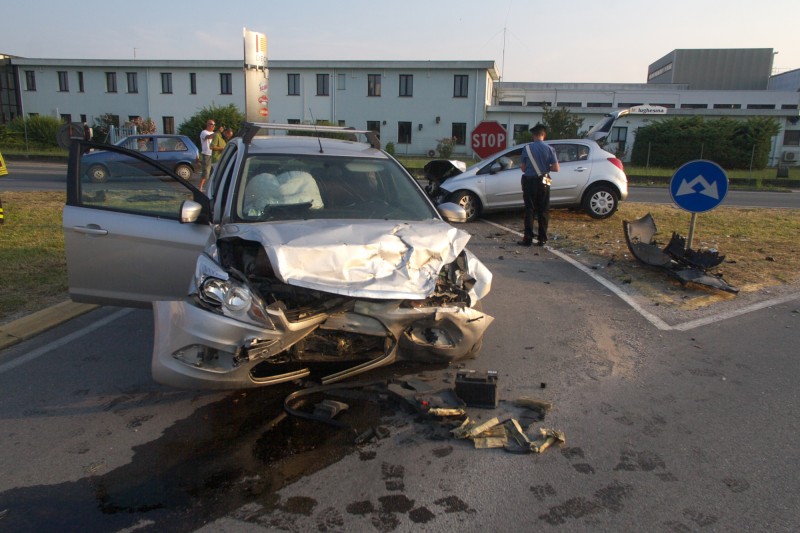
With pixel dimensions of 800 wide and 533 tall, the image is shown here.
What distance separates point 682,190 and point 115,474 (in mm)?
7171

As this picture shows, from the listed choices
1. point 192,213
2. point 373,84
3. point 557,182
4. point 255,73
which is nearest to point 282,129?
point 192,213

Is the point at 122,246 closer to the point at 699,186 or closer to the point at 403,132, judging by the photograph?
the point at 699,186

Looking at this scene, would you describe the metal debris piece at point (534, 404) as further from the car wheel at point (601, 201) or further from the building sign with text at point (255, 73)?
the building sign with text at point (255, 73)

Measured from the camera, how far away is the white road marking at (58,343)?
478cm

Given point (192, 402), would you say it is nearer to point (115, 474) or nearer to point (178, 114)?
point (115, 474)

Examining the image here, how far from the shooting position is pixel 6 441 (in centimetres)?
356

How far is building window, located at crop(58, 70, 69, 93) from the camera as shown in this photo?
4688cm

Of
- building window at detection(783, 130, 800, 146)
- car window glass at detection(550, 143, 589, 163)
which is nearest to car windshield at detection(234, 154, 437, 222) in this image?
car window glass at detection(550, 143, 589, 163)

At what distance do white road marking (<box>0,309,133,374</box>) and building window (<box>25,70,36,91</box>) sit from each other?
170ft

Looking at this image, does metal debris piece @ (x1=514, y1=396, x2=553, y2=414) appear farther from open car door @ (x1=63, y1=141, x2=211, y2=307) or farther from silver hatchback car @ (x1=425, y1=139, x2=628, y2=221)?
silver hatchback car @ (x1=425, y1=139, x2=628, y2=221)

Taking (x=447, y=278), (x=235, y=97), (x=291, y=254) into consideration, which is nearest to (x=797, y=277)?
(x=447, y=278)

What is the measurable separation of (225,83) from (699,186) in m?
43.6

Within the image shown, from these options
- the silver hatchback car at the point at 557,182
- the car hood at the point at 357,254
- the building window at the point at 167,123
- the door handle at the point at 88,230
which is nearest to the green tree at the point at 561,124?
the silver hatchback car at the point at 557,182

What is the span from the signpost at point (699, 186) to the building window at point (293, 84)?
4061 centimetres
